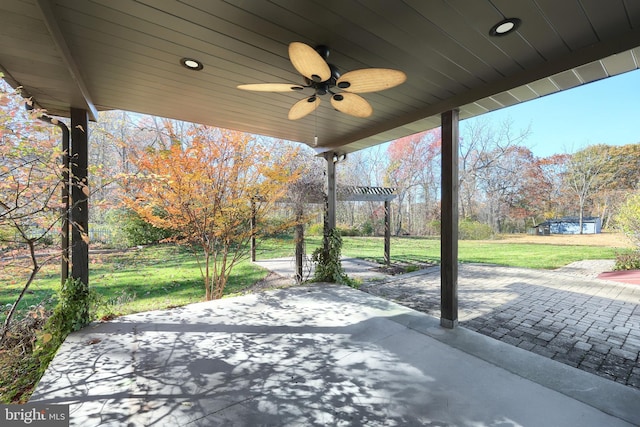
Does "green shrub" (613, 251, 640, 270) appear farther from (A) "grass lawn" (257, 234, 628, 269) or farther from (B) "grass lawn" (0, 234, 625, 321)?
(B) "grass lawn" (0, 234, 625, 321)

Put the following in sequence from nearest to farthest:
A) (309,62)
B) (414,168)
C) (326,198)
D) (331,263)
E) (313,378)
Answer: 1. (309,62)
2. (313,378)
3. (331,263)
4. (326,198)
5. (414,168)

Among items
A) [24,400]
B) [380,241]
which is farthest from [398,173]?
[24,400]

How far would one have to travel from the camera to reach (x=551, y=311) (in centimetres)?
360

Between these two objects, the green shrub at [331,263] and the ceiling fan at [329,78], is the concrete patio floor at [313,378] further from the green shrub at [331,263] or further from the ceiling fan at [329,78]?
the ceiling fan at [329,78]

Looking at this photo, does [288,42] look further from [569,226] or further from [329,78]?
[569,226]

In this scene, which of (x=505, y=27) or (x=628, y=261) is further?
(x=628, y=261)

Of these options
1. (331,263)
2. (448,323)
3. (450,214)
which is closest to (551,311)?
(448,323)

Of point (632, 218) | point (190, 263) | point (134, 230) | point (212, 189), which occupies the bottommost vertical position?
point (190, 263)

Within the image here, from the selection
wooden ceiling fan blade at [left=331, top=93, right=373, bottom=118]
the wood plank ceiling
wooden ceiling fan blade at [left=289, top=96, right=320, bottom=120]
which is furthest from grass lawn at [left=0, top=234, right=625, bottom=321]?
wooden ceiling fan blade at [left=331, top=93, right=373, bottom=118]

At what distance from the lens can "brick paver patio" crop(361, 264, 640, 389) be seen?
96.1 inches

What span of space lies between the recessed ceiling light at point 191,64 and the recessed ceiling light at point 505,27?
2.13 meters

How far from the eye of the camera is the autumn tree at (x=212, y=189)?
146 inches

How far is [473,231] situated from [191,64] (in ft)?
39.2


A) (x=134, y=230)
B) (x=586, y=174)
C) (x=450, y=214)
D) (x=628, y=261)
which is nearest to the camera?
(x=450, y=214)
